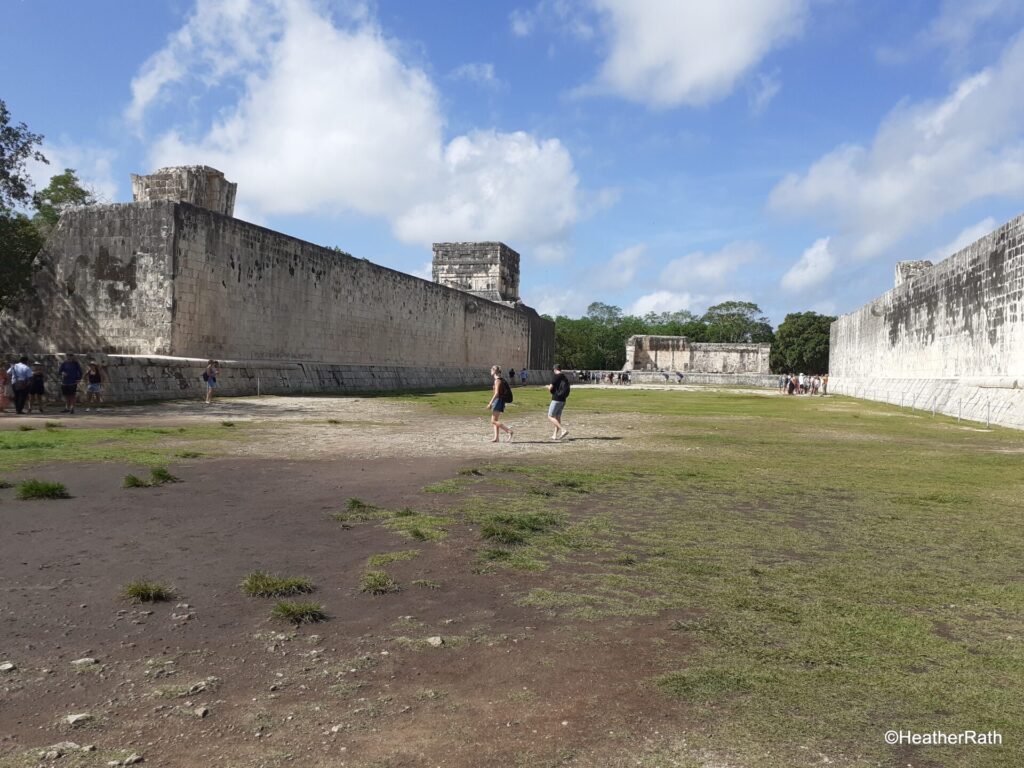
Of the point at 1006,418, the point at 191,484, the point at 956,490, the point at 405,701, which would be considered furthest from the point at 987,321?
the point at 405,701

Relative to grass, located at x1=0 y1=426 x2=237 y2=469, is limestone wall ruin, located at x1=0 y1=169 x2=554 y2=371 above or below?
above

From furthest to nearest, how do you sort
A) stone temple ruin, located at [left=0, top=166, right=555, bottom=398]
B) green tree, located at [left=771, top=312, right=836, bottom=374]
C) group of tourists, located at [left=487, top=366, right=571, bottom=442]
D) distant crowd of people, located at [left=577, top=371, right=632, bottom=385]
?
green tree, located at [left=771, top=312, right=836, bottom=374] < distant crowd of people, located at [left=577, top=371, right=632, bottom=385] < stone temple ruin, located at [left=0, top=166, right=555, bottom=398] < group of tourists, located at [left=487, top=366, right=571, bottom=442]

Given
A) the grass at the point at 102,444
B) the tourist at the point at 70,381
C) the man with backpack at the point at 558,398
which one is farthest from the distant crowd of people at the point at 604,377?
the grass at the point at 102,444

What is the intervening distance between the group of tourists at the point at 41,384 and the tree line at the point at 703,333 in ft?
196

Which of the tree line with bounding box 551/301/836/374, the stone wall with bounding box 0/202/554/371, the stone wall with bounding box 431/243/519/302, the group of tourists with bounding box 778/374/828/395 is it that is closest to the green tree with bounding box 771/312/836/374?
the tree line with bounding box 551/301/836/374

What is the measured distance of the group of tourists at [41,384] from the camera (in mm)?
13211

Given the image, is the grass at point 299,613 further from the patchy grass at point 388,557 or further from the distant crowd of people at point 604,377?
the distant crowd of people at point 604,377

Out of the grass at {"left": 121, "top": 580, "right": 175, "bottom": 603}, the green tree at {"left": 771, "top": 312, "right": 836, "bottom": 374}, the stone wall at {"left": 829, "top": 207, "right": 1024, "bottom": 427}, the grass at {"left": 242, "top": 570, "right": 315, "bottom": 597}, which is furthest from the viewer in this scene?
the green tree at {"left": 771, "top": 312, "right": 836, "bottom": 374}

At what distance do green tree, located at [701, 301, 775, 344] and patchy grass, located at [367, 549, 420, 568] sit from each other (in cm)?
10083

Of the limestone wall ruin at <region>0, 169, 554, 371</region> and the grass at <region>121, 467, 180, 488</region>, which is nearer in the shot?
the grass at <region>121, 467, 180, 488</region>

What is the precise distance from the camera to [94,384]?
46.4 feet

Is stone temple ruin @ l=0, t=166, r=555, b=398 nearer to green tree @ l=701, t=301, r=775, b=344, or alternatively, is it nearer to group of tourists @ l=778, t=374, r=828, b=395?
group of tourists @ l=778, t=374, r=828, b=395

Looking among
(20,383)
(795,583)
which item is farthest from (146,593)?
(20,383)

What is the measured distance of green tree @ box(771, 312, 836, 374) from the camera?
7288 cm
